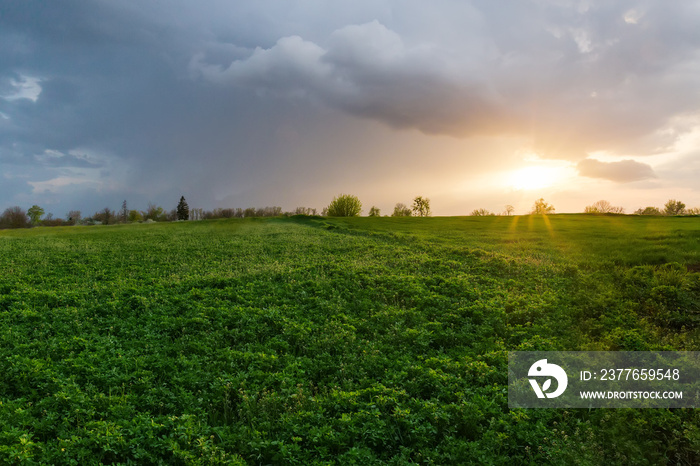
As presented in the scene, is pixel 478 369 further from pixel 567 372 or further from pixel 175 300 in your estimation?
pixel 175 300

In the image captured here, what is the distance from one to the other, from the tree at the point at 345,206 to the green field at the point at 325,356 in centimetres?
6472

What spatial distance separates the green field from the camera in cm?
621

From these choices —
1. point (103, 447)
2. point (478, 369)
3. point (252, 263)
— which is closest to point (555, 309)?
point (478, 369)

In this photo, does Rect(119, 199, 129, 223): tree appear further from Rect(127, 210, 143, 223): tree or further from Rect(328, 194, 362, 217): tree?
Rect(328, 194, 362, 217): tree

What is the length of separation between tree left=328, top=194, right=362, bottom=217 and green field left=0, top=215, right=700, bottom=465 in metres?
64.7

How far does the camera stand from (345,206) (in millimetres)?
83000

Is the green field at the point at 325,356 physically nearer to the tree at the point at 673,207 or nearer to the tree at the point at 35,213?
the tree at the point at 673,207

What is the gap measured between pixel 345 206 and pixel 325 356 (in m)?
74.3

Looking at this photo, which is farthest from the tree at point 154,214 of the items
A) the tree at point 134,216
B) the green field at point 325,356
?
the green field at point 325,356

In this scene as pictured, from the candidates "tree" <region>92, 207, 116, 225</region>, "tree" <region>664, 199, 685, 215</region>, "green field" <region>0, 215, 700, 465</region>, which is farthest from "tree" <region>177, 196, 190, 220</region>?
"tree" <region>664, 199, 685, 215</region>

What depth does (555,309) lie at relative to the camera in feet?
39.8

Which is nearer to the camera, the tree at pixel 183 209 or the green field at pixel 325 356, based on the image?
the green field at pixel 325 356

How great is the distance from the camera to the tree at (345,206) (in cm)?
8276

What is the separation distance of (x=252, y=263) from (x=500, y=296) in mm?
11827
